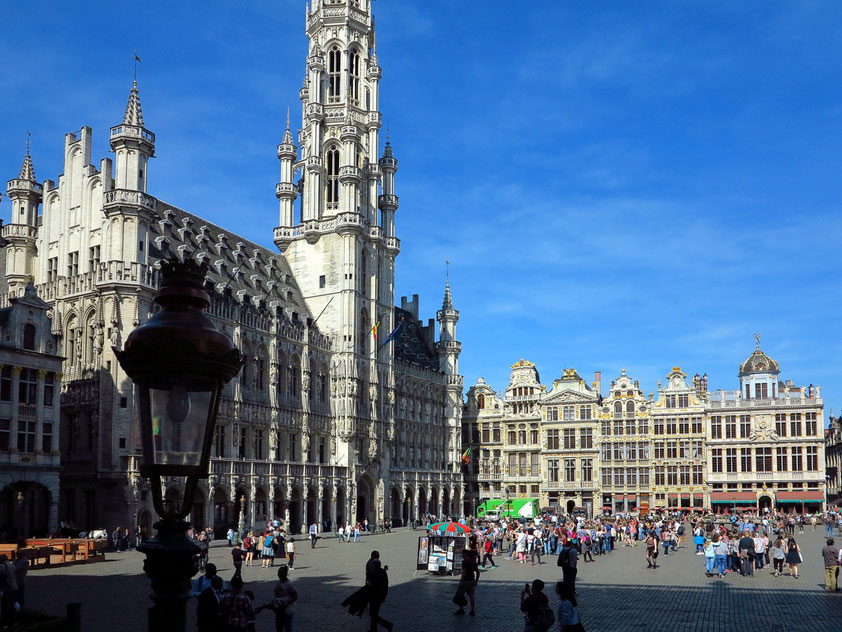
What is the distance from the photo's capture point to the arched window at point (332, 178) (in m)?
77.9

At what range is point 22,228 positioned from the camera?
59.2 meters

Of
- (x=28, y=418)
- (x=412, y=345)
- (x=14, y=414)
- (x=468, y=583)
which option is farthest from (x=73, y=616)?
(x=412, y=345)

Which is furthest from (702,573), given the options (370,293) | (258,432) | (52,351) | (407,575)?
(370,293)

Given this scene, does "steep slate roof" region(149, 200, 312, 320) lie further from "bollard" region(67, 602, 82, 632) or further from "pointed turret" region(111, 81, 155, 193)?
"bollard" region(67, 602, 82, 632)

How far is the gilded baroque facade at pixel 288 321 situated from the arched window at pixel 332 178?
0.43ft

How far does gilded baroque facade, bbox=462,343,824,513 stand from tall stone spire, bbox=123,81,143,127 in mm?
56462

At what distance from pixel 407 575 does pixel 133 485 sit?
2253 cm

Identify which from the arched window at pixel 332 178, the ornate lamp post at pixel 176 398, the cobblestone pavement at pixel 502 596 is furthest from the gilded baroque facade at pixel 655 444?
the ornate lamp post at pixel 176 398

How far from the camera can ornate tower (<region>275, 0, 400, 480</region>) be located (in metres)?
73.2

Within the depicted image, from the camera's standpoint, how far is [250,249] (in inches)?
2876

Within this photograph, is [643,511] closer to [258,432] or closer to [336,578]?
[258,432]

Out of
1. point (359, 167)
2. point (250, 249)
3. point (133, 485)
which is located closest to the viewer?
point (133, 485)

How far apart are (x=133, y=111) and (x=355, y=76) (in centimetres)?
3264

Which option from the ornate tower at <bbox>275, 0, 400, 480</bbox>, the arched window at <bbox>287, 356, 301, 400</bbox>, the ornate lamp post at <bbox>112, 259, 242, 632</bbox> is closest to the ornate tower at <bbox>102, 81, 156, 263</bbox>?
the arched window at <bbox>287, 356, 301, 400</bbox>
